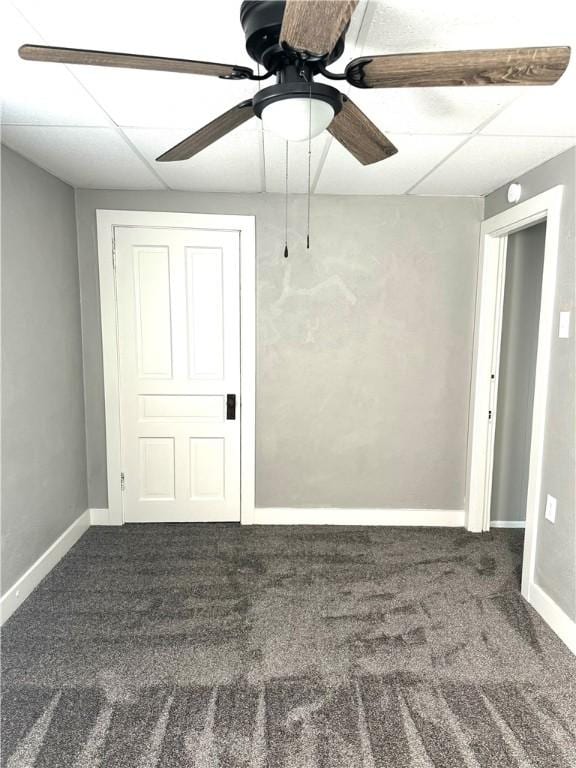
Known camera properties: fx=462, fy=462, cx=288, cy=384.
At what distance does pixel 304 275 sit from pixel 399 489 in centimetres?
173

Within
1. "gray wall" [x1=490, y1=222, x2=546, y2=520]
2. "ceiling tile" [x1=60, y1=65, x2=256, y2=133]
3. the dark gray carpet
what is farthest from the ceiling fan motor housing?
"gray wall" [x1=490, y1=222, x2=546, y2=520]

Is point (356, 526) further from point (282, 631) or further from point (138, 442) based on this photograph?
point (138, 442)

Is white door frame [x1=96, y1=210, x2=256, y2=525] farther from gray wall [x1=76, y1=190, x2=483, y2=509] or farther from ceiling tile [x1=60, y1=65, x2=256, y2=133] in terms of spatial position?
ceiling tile [x1=60, y1=65, x2=256, y2=133]

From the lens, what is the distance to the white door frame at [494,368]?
95.7 inches

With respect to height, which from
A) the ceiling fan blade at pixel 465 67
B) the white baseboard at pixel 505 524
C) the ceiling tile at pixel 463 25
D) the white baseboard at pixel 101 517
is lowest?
the white baseboard at pixel 505 524

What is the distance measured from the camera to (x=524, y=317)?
10.9 ft

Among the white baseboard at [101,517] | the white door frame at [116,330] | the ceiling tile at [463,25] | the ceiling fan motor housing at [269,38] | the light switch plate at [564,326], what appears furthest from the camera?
the white baseboard at [101,517]

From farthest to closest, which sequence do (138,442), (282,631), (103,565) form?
(138,442) < (103,565) < (282,631)

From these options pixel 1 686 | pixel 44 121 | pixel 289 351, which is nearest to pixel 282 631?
pixel 1 686

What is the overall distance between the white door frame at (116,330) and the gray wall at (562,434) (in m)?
1.85

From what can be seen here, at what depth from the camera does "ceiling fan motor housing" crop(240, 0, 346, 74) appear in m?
1.15

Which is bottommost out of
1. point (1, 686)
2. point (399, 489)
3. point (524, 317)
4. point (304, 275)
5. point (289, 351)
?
point (1, 686)

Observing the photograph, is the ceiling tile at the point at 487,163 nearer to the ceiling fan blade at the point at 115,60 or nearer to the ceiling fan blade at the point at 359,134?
the ceiling fan blade at the point at 359,134

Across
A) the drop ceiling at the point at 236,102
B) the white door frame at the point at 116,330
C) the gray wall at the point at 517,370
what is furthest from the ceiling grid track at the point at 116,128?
the gray wall at the point at 517,370
